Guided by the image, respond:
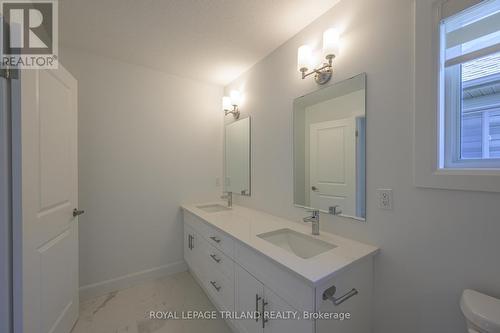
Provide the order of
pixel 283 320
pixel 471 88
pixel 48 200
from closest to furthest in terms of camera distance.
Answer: pixel 471 88
pixel 283 320
pixel 48 200

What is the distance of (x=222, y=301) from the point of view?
1.59m

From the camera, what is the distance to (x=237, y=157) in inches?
98.7

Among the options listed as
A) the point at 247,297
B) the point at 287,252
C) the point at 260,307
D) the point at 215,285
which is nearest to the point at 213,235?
the point at 215,285

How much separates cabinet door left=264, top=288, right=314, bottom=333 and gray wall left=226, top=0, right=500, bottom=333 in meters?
0.55

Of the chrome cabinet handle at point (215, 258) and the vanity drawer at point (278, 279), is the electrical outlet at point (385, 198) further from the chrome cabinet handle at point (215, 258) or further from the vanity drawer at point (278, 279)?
the chrome cabinet handle at point (215, 258)

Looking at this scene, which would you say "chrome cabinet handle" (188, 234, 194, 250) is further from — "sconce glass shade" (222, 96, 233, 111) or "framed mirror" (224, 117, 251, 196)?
"sconce glass shade" (222, 96, 233, 111)

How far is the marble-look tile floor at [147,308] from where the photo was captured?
5.24 feet

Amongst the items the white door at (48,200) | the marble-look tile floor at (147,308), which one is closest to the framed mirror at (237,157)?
the marble-look tile floor at (147,308)

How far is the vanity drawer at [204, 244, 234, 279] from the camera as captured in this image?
1.50m

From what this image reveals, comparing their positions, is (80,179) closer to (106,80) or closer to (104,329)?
(106,80)

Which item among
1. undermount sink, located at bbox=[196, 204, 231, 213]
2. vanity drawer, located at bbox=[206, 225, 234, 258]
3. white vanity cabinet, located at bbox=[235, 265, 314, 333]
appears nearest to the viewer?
white vanity cabinet, located at bbox=[235, 265, 314, 333]

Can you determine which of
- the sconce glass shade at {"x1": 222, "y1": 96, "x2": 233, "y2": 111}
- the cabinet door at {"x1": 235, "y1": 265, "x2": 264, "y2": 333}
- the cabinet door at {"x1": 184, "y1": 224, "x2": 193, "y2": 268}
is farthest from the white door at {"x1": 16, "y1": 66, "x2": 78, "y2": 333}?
the sconce glass shade at {"x1": 222, "y1": 96, "x2": 233, "y2": 111}

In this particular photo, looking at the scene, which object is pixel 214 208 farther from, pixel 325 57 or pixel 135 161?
pixel 325 57

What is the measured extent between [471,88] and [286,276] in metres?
1.25
